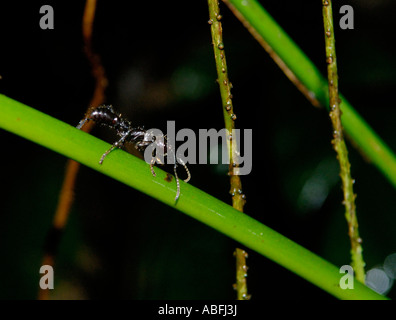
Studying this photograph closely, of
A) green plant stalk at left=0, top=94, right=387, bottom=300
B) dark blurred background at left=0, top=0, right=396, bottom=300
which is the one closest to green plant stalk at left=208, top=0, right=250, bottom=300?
green plant stalk at left=0, top=94, right=387, bottom=300

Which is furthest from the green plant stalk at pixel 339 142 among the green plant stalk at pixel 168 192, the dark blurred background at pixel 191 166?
the dark blurred background at pixel 191 166

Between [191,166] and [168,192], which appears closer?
[168,192]

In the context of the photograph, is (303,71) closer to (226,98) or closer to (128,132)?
(226,98)

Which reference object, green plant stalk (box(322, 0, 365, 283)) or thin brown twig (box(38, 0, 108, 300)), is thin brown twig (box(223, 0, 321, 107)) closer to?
green plant stalk (box(322, 0, 365, 283))

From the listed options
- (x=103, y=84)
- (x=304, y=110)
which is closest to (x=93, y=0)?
(x=103, y=84)

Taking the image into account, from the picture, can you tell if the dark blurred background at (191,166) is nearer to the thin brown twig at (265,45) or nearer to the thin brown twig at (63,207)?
the thin brown twig at (63,207)

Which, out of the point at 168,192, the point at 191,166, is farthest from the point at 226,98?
the point at 191,166
